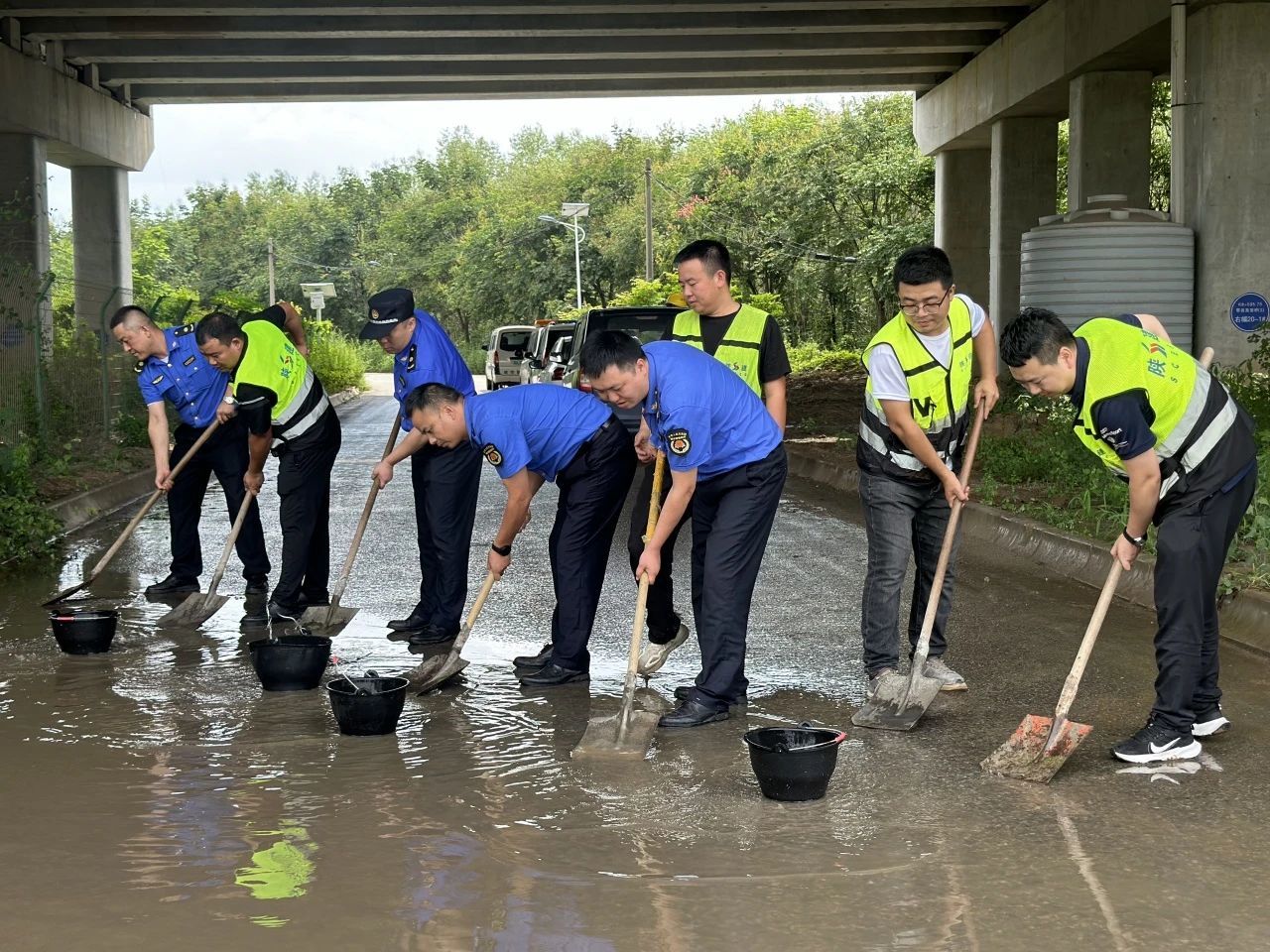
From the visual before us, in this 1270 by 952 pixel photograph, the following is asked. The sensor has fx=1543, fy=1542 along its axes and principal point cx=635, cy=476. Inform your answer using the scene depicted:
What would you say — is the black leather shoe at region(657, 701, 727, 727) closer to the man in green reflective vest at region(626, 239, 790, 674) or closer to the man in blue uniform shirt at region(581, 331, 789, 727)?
the man in blue uniform shirt at region(581, 331, 789, 727)

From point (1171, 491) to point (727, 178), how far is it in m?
48.3

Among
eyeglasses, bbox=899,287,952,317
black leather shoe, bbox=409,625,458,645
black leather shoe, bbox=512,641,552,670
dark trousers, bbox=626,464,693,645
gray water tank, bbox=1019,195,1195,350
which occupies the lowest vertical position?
black leather shoe, bbox=409,625,458,645

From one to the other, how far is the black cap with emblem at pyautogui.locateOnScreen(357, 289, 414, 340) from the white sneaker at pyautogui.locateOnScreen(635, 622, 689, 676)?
6.73 ft

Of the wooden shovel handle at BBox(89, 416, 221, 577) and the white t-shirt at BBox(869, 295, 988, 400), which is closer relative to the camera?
the white t-shirt at BBox(869, 295, 988, 400)

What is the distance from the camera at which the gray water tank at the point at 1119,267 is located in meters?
16.1

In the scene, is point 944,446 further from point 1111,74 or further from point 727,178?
point 727,178

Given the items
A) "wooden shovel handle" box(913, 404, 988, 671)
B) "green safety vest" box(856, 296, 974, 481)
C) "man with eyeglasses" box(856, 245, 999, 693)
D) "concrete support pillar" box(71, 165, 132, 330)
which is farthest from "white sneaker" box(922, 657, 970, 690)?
"concrete support pillar" box(71, 165, 132, 330)

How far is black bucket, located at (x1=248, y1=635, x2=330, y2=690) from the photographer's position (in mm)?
6727

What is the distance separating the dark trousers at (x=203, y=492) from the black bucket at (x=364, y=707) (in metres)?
3.26

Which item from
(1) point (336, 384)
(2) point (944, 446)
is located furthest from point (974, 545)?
(1) point (336, 384)

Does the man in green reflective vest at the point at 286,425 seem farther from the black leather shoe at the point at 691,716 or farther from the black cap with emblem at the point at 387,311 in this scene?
the black leather shoe at the point at 691,716

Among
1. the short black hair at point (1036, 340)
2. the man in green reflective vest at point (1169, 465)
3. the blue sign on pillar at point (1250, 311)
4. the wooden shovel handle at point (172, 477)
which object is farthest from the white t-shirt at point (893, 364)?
the blue sign on pillar at point (1250, 311)

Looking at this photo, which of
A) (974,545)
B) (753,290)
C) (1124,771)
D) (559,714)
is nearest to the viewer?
(1124,771)

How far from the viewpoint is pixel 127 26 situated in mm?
22312
